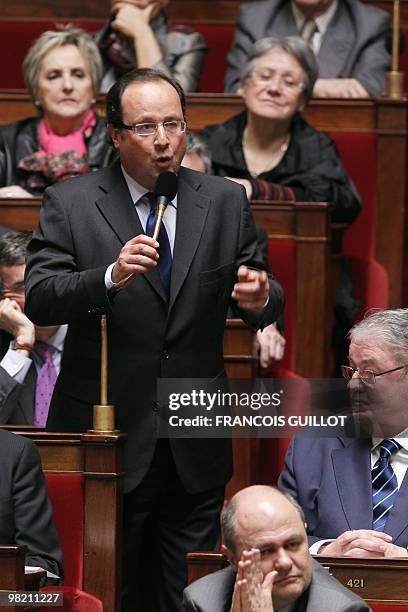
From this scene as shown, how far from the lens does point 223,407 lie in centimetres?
124

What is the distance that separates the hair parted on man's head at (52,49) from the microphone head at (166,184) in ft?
2.44

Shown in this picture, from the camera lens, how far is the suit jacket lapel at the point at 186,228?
1202 millimetres

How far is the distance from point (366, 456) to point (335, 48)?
1.09m

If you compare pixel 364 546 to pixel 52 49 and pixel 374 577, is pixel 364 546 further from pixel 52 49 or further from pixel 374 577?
pixel 52 49

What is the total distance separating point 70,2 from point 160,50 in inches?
16.4

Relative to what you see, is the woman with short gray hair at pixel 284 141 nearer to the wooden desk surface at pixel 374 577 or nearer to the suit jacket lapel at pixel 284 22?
the suit jacket lapel at pixel 284 22

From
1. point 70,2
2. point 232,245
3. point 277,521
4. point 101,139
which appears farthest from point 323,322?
point 70,2

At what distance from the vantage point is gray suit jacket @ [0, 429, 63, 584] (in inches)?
45.5

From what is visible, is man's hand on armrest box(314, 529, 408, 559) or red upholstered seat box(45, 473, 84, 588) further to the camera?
red upholstered seat box(45, 473, 84, 588)

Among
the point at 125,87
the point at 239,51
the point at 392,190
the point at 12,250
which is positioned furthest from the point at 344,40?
the point at 125,87

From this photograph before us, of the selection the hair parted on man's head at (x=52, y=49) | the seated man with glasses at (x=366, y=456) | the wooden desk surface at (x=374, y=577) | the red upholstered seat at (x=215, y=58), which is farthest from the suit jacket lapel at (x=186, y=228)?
the red upholstered seat at (x=215, y=58)

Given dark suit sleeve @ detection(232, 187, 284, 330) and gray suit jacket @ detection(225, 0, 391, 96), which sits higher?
gray suit jacket @ detection(225, 0, 391, 96)

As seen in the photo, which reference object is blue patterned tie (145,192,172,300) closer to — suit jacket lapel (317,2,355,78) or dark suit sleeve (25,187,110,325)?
dark suit sleeve (25,187,110,325)

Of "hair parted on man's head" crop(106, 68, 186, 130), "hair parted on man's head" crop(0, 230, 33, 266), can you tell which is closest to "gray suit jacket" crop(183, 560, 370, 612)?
"hair parted on man's head" crop(106, 68, 186, 130)
